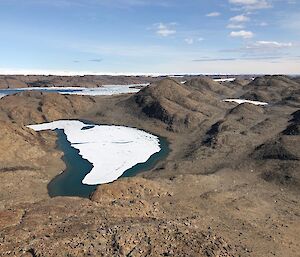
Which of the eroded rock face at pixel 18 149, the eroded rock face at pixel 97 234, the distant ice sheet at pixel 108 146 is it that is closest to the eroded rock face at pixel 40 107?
Result: the distant ice sheet at pixel 108 146

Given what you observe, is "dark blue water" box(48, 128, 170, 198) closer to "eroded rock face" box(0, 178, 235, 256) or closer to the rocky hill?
"eroded rock face" box(0, 178, 235, 256)

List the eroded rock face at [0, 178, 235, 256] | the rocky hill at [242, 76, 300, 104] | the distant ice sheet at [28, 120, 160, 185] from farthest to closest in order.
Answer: the rocky hill at [242, 76, 300, 104] → the distant ice sheet at [28, 120, 160, 185] → the eroded rock face at [0, 178, 235, 256]

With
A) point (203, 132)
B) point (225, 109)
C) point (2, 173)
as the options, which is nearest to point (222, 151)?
point (203, 132)

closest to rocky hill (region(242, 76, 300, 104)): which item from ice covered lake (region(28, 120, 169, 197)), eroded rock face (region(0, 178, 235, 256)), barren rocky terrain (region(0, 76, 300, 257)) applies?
barren rocky terrain (region(0, 76, 300, 257))

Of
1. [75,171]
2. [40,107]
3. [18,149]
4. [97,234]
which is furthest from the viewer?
[40,107]

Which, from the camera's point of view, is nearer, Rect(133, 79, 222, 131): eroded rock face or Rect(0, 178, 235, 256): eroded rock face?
Rect(0, 178, 235, 256): eroded rock face

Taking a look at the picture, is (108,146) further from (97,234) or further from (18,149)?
(97,234)

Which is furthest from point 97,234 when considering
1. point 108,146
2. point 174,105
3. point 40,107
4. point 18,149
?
point 40,107
